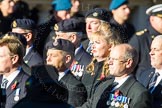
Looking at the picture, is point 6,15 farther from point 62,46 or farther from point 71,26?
point 62,46

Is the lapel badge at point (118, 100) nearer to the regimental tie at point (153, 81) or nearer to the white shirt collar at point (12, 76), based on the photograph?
the regimental tie at point (153, 81)

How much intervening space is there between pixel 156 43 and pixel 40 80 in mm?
1571

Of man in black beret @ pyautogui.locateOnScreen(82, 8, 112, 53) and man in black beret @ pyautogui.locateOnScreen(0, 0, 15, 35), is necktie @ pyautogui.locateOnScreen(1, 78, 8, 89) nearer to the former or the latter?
man in black beret @ pyautogui.locateOnScreen(82, 8, 112, 53)

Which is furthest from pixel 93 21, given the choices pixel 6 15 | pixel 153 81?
pixel 6 15

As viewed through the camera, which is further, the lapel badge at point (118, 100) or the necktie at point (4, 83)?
the necktie at point (4, 83)

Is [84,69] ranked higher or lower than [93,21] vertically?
lower

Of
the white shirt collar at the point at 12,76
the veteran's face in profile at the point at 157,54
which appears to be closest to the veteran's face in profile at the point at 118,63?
the veteran's face in profile at the point at 157,54

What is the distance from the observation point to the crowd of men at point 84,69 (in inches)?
177

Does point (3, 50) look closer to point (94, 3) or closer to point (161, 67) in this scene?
point (161, 67)

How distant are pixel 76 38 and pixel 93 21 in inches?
10.2

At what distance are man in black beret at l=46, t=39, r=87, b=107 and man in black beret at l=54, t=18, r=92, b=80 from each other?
54cm

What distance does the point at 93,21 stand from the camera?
682cm

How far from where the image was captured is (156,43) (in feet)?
18.2

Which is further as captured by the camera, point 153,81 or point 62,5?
point 62,5
